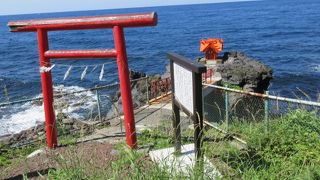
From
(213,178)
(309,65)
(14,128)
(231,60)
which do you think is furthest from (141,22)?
(309,65)

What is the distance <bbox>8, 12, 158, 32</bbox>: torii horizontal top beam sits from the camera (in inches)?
236

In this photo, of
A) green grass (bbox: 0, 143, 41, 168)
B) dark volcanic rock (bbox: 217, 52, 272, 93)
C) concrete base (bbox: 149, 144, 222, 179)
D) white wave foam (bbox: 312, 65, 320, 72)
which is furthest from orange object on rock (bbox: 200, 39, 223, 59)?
concrete base (bbox: 149, 144, 222, 179)

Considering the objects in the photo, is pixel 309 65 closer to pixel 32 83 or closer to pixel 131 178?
pixel 32 83

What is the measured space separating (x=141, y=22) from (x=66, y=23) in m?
1.66

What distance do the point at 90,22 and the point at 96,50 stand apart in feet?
1.83

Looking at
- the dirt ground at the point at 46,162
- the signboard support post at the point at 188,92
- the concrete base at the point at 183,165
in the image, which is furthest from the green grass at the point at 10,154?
the signboard support post at the point at 188,92

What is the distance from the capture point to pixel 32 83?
31719mm

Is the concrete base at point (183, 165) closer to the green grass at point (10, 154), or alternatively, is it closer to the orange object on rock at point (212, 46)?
the green grass at point (10, 154)

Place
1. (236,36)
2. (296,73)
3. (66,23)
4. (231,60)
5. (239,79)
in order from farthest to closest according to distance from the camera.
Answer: (236,36), (296,73), (231,60), (239,79), (66,23)

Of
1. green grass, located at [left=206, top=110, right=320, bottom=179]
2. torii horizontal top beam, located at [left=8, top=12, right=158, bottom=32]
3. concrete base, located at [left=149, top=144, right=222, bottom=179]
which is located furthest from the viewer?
torii horizontal top beam, located at [left=8, top=12, right=158, bottom=32]

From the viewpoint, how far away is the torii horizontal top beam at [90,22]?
19.6 ft

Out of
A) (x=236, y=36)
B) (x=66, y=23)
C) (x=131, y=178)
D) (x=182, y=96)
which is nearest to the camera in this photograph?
(x=131, y=178)

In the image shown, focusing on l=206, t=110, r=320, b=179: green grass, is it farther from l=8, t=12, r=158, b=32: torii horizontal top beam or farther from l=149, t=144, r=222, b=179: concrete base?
l=8, t=12, r=158, b=32: torii horizontal top beam

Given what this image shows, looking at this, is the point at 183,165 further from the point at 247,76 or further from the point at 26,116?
the point at 26,116
